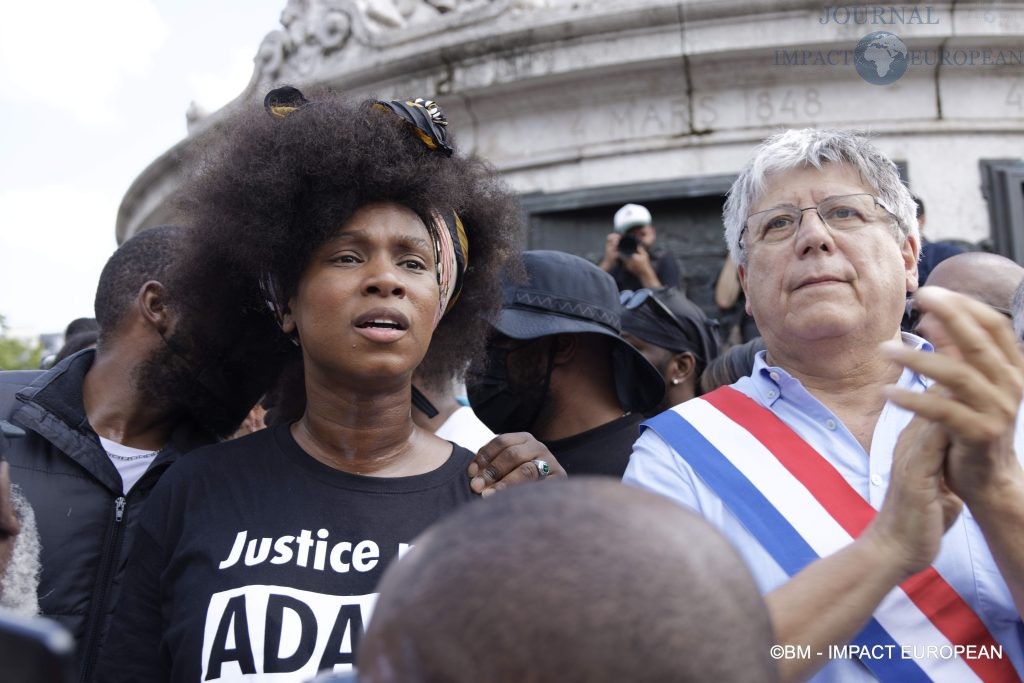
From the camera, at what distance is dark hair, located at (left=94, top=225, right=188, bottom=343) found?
3.31 meters

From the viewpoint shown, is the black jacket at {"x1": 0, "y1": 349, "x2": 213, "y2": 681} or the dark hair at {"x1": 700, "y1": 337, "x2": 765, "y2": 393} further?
the dark hair at {"x1": 700, "y1": 337, "x2": 765, "y2": 393}

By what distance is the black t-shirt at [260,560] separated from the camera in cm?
209

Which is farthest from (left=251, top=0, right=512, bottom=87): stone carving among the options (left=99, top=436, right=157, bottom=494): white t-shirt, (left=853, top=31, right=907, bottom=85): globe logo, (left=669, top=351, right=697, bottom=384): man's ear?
(left=99, top=436, right=157, bottom=494): white t-shirt

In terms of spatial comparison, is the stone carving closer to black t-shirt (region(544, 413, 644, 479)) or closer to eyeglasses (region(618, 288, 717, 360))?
eyeglasses (region(618, 288, 717, 360))

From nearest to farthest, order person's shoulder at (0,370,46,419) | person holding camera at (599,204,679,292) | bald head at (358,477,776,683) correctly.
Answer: bald head at (358,477,776,683) → person's shoulder at (0,370,46,419) → person holding camera at (599,204,679,292)

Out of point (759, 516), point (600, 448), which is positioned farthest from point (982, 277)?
point (759, 516)

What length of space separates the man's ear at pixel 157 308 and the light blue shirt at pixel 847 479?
1.62m

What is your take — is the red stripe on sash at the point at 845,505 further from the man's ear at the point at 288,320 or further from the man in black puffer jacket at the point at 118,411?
the man in black puffer jacket at the point at 118,411

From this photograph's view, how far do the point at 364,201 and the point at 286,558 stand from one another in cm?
98

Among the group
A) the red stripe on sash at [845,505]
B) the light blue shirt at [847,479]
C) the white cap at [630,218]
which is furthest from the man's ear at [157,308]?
the white cap at [630,218]

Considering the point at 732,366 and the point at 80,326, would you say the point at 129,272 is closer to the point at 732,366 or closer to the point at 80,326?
the point at 732,366

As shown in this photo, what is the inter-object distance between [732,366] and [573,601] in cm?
323

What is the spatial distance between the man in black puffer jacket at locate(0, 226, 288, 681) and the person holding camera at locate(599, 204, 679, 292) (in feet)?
11.4

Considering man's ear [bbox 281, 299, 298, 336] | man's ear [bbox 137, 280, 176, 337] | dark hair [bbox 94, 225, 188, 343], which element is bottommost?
man's ear [bbox 281, 299, 298, 336]
